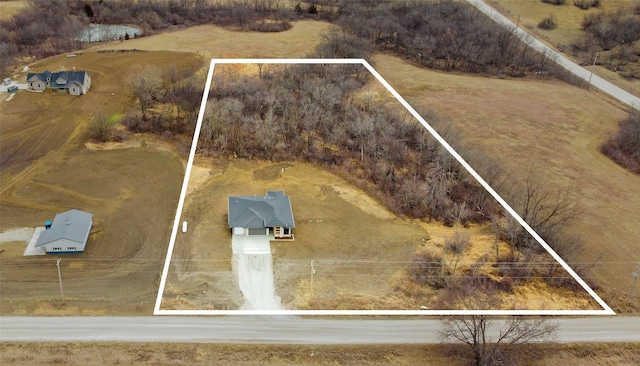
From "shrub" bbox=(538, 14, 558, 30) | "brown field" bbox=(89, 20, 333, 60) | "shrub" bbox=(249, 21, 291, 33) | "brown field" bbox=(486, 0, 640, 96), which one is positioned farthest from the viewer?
"shrub" bbox=(538, 14, 558, 30)

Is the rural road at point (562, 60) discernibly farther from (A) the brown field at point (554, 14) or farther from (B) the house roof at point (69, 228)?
(B) the house roof at point (69, 228)

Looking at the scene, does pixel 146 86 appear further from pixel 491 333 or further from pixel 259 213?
pixel 491 333

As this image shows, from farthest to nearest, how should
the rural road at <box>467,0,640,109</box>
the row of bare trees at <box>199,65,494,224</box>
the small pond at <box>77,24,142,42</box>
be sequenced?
1. the small pond at <box>77,24,142,42</box>
2. the rural road at <box>467,0,640,109</box>
3. the row of bare trees at <box>199,65,494,224</box>

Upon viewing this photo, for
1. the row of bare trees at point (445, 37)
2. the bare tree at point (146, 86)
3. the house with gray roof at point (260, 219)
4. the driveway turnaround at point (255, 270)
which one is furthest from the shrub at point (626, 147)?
the bare tree at point (146, 86)

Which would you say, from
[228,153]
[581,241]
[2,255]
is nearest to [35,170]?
[2,255]

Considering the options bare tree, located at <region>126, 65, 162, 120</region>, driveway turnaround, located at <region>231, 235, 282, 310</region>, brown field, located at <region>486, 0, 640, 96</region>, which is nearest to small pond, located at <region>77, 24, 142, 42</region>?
bare tree, located at <region>126, 65, 162, 120</region>

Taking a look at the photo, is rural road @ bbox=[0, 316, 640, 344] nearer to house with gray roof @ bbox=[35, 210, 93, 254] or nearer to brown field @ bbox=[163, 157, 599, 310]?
brown field @ bbox=[163, 157, 599, 310]

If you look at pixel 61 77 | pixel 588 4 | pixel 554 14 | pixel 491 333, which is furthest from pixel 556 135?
pixel 61 77
